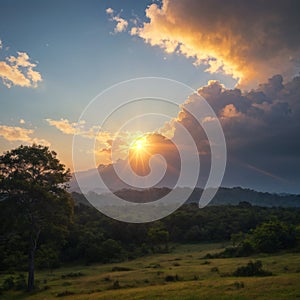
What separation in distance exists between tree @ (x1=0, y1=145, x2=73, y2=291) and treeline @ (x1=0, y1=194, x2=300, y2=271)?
3.59 ft

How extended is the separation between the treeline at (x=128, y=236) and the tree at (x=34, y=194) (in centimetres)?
110

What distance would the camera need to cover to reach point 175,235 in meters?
90.8

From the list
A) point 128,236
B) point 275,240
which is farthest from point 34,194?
point 128,236

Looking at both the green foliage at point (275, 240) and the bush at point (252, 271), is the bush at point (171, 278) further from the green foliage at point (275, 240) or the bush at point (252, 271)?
the green foliage at point (275, 240)

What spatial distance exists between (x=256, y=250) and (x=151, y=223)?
42637 millimetres

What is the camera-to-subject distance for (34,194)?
1271 inches

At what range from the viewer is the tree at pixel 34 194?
104 feet

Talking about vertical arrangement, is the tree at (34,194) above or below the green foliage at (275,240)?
above

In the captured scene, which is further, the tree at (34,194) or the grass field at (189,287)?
the tree at (34,194)

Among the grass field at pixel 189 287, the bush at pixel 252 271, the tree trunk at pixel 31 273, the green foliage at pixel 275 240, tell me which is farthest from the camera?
the green foliage at pixel 275 240

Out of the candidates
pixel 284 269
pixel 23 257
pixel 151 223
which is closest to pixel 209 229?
pixel 151 223

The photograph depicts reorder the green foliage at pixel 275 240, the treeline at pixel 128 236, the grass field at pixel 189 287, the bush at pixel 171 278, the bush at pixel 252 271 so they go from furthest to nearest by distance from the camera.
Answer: the green foliage at pixel 275 240 < the treeline at pixel 128 236 < the bush at pixel 171 278 < the bush at pixel 252 271 < the grass field at pixel 189 287

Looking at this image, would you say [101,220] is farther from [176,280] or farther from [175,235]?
[176,280]

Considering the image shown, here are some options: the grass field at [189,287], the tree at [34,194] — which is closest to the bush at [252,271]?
the grass field at [189,287]
